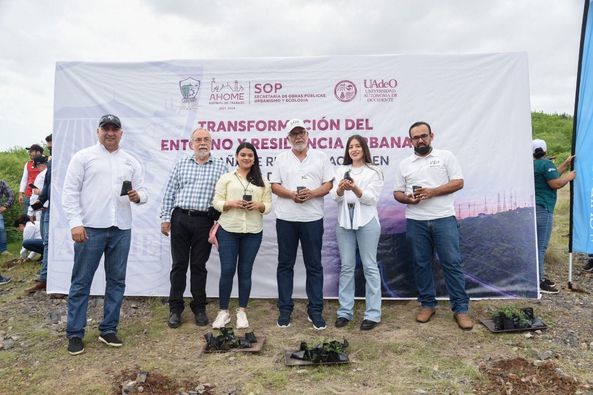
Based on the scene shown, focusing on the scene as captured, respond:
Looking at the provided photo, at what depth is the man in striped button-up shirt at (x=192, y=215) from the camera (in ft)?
12.0

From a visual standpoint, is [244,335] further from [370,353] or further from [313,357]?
[370,353]

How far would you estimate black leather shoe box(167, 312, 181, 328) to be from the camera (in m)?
3.80

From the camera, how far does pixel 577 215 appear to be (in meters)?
4.36

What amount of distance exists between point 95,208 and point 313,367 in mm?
2016

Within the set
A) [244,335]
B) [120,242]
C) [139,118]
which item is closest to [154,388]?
[244,335]

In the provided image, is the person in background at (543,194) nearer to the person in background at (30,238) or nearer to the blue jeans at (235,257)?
the blue jeans at (235,257)

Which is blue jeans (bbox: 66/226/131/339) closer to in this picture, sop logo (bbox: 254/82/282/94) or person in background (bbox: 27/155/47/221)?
sop logo (bbox: 254/82/282/94)

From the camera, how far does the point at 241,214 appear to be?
3.56 meters

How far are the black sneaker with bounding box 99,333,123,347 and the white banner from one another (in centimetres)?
115

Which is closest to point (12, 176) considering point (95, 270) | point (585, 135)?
point (95, 270)

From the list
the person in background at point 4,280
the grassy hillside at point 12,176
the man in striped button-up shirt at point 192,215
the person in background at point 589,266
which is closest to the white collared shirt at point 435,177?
the man in striped button-up shirt at point 192,215

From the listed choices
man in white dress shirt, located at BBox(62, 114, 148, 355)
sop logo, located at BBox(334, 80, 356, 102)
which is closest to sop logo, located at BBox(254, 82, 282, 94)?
sop logo, located at BBox(334, 80, 356, 102)

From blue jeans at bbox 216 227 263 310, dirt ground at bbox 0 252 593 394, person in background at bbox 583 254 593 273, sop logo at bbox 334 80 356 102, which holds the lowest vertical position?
dirt ground at bbox 0 252 593 394

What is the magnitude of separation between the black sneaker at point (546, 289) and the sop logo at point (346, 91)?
2.94 meters
